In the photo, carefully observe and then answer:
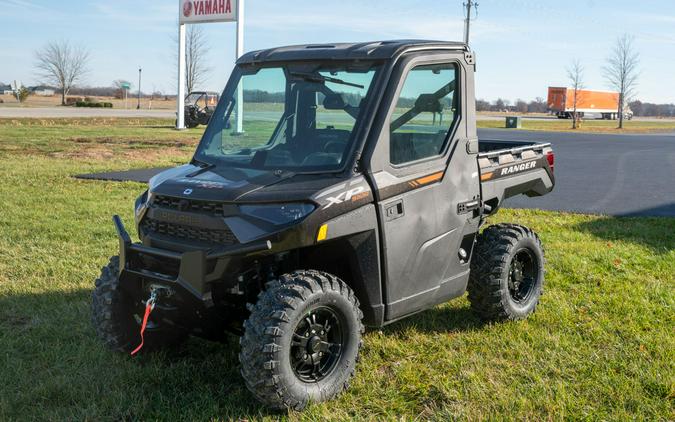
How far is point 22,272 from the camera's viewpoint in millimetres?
7051

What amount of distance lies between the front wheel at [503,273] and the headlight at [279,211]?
1.97m

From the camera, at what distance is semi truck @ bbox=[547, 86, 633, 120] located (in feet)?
253

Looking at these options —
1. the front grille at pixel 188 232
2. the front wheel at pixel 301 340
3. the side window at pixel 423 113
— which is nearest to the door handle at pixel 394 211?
the side window at pixel 423 113

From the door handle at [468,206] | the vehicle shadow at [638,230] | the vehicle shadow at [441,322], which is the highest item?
the door handle at [468,206]

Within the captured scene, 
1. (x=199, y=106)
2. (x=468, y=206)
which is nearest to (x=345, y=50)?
(x=468, y=206)

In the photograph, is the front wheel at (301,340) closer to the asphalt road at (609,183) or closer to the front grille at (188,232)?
the front grille at (188,232)

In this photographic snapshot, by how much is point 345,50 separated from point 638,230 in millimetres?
6596

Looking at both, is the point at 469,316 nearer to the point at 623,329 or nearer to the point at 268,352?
the point at 623,329

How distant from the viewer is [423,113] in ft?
15.3

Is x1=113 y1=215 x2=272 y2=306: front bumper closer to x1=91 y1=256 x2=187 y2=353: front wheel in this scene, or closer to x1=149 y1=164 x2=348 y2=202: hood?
x1=149 y1=164 x2=348 y2=202: hood

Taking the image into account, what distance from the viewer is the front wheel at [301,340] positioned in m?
3.74

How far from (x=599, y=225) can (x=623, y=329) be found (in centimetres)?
494

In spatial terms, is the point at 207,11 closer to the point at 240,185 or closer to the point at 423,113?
the point at 423,113

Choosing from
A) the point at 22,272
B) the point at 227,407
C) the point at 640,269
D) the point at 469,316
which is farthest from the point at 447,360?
the point at 22,272
